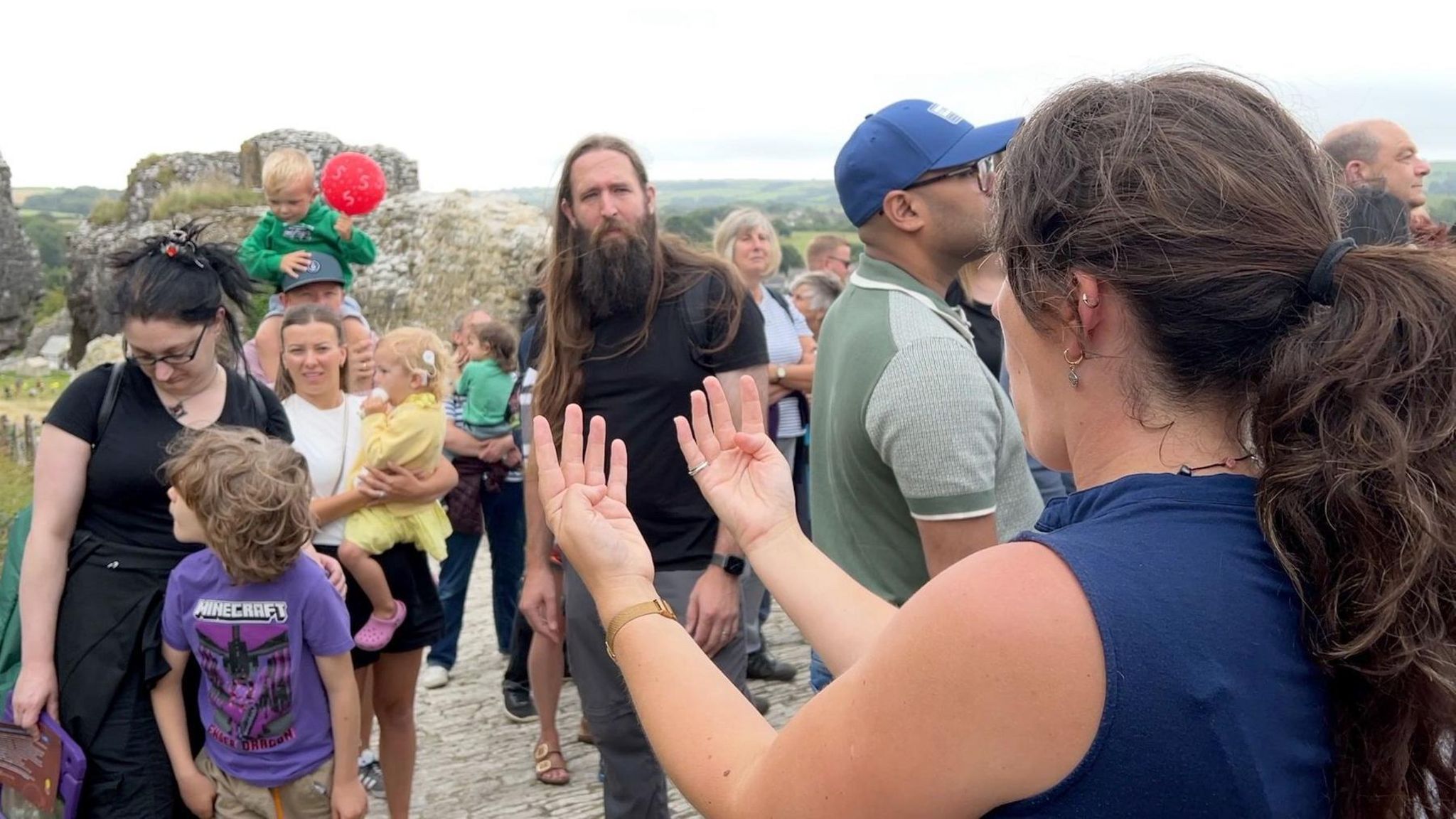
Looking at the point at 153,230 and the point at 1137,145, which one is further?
the point at 153,230

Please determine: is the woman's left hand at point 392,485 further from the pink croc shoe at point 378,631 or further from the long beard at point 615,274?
the long beard at point 615,274

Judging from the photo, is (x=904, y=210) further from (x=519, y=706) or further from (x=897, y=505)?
(x=519, y=706)

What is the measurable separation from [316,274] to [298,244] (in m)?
0.56

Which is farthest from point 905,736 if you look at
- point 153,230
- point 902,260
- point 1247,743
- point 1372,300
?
point 153,230

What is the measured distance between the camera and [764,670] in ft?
18.4

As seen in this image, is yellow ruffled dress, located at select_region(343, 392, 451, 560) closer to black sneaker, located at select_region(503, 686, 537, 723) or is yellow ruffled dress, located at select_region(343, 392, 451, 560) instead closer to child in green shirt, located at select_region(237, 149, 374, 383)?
black sneaker, located at select_region(503, 686, 537, 723)

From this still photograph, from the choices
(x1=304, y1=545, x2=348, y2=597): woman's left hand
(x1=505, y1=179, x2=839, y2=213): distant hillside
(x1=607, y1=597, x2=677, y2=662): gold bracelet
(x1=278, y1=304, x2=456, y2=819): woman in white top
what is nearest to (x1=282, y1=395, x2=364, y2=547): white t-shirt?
(x1=278, y1=304, x2=456, y2=819): woman in white top

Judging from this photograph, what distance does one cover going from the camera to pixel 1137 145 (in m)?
1.24

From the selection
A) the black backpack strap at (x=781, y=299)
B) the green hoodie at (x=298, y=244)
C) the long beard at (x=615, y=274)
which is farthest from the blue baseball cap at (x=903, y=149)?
the green hoodie at (x=298, y=244)

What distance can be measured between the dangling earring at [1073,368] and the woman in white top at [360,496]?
3.16m

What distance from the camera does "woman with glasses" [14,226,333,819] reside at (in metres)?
2.97

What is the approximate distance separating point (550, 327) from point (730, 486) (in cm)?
185

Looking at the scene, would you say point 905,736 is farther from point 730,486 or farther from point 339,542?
point 339,542

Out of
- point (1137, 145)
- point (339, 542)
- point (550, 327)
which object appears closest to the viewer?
point (1137, 145)
